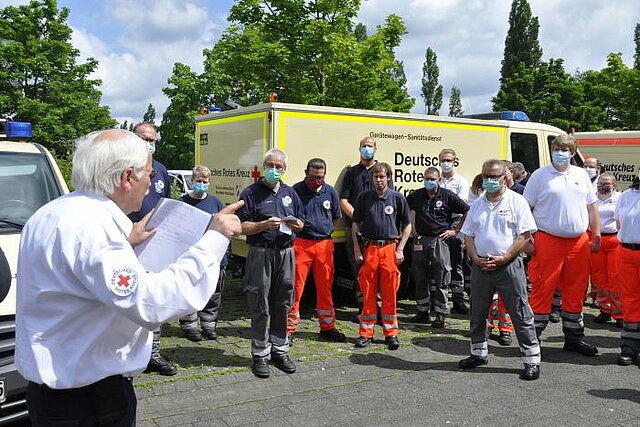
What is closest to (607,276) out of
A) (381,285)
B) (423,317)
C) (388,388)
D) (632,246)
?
(632,246)

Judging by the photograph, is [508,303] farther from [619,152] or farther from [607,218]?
[619,152]

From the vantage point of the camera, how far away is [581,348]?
621 cm

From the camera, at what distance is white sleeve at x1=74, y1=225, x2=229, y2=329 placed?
183cm

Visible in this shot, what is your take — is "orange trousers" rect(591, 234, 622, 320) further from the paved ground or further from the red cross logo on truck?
the red cross logo on truck

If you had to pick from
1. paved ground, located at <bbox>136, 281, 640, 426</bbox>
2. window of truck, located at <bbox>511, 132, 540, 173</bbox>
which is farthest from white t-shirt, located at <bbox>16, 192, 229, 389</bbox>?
window of truck, located at <bbox>511, 132, 540, 173</bbox>

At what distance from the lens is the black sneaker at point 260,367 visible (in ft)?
17.7

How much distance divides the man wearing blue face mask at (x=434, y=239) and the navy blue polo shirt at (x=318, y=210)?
53.2 inches

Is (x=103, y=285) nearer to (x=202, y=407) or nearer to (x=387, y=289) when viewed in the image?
(x=202, y=407)

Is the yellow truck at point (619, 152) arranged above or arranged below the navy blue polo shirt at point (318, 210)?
above

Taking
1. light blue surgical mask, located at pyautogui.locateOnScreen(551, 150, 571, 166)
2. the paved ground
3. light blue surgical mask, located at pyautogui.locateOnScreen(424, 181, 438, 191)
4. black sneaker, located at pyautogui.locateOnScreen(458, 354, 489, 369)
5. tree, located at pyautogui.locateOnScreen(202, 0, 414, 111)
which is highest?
tree, located at pyautogui.locateOnScreen(202, 0, 414, 111)

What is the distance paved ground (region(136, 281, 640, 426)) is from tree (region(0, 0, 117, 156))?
83.9 feet

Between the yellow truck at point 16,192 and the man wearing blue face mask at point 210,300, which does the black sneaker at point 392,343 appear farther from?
the yellow truck at point 16,192

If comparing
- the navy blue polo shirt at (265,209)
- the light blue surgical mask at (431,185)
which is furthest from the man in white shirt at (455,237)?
the navy blue polo shirt at (265,209)

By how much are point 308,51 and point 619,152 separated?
8.78 meters
